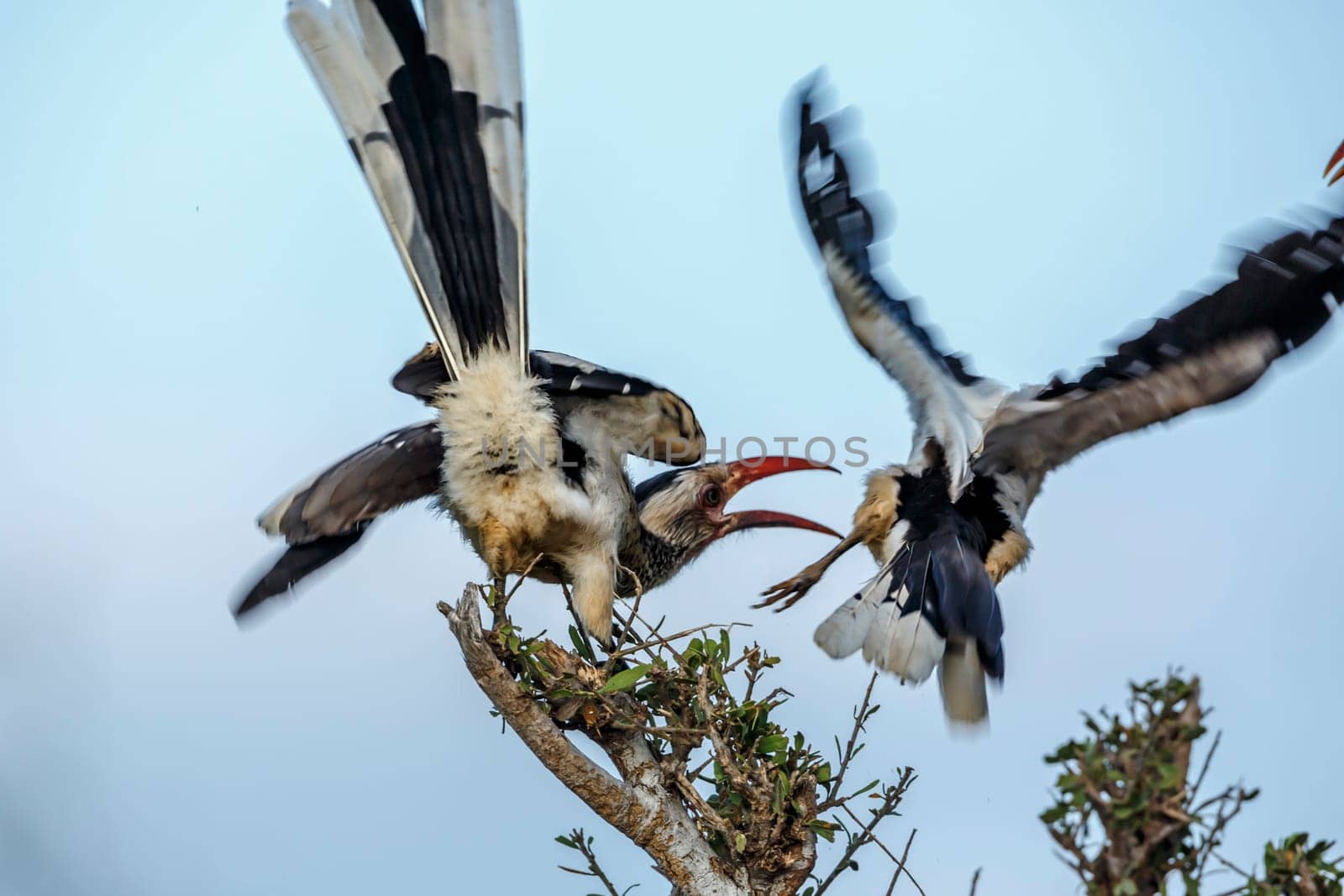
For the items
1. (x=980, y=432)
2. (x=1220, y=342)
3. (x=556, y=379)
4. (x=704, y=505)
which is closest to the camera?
(x=556, y=379)

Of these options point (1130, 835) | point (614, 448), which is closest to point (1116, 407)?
point (614, 448)

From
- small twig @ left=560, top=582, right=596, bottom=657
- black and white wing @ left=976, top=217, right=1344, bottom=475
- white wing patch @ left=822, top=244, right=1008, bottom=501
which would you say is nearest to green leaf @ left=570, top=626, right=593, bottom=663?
small twig @ left=560, top=582, right=596, bottom=657

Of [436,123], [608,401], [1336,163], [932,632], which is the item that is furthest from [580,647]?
[1336,163]

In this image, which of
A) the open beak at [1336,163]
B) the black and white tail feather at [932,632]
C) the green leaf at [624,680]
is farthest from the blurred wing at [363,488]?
the open beak at [1336,163]

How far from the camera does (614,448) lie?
146 inches

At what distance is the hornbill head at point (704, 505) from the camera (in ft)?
13.8

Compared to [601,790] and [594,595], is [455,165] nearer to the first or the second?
[594,595]

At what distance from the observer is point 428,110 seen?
3.10 meters

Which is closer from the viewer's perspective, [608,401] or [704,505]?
[608,401]

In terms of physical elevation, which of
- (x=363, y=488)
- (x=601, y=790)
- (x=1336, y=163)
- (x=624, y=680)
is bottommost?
(x=601, y=790)

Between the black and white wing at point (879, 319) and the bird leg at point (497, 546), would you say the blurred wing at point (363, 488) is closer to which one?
the bird leg at point (497, 546)

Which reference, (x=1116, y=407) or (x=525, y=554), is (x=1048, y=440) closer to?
(x=1116, y=407)

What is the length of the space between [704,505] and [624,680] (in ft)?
4.13

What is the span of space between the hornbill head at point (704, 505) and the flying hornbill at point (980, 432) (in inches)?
12.6
